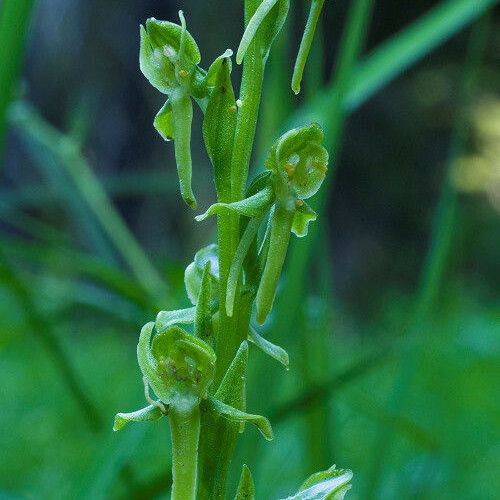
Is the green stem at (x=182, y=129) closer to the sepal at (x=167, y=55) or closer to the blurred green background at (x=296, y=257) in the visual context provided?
the sepal at (x=167, y=55)

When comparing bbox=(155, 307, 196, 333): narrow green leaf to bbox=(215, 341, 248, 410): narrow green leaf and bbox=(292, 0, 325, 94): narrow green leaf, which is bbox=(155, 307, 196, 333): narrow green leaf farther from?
bbox=(292, 0, 325, 94): narrow green leaf

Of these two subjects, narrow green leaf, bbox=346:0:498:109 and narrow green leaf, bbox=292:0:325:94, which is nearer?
narrow green leaf, bbox=292:0:325:94

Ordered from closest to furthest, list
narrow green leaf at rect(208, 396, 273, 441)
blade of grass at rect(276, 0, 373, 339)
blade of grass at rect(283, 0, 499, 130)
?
narrow green leaf at rect(208, 396, 273, 441)
blade of grass at rect(276, 0, 373, 339)
blade of grass at rect(283, 0, 499, 130)

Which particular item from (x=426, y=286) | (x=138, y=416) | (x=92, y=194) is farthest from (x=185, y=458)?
(x=92, y=194)

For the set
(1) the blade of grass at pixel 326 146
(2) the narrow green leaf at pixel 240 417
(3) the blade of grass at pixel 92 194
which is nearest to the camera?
(2) the narrow green leaf at pixel 240 417

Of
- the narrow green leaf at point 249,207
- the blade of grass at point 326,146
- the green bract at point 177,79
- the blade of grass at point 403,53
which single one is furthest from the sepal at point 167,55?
the blade of grass at point 403,53

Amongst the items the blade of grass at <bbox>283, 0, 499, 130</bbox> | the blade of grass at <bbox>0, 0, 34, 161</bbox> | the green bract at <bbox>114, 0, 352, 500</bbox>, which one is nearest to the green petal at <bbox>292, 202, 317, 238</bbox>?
the green bract at <bbox>114, 0, 352, 500</bbox>
